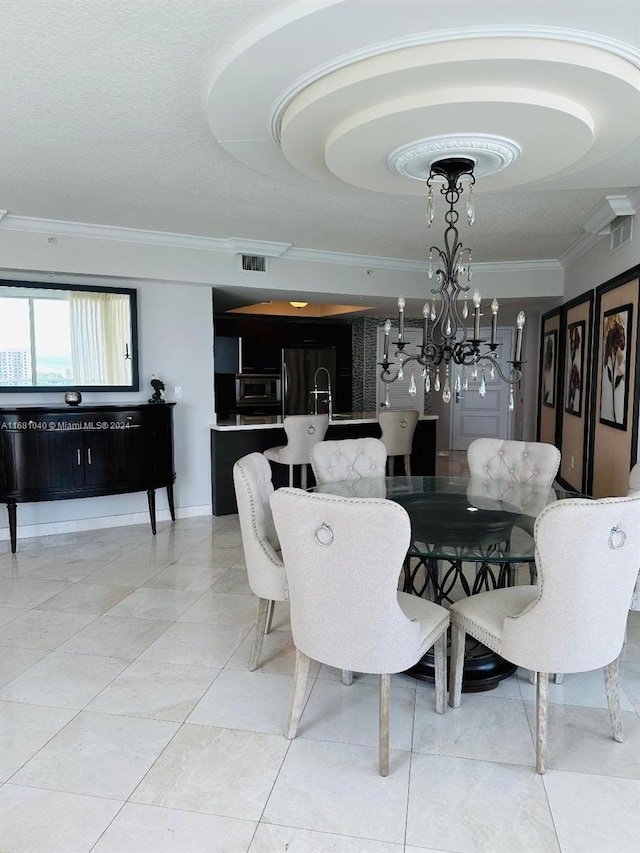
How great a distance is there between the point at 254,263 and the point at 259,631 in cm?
372

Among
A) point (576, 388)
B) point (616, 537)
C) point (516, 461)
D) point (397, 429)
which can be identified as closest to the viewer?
point (616, 537)

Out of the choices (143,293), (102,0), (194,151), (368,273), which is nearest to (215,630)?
(194,151)

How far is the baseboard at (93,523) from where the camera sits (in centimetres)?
499

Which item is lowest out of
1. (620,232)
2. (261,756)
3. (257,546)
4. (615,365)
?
(261,756)

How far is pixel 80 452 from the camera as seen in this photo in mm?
4648

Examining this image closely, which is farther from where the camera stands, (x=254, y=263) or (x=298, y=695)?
(x=254, y=263)

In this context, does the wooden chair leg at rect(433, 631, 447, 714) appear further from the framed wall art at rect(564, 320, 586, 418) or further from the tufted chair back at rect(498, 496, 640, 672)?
the framed wall art at rect(564, 320, 586, 418)

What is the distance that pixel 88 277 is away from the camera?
16.6ft

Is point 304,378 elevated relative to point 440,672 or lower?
elevated

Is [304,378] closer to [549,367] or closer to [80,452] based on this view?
[549,367]

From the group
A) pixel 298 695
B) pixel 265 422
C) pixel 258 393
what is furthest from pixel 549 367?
pixel 298 695

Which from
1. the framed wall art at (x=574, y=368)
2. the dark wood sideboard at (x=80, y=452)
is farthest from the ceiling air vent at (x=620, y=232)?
the dark wood sideboard at (x=80, y=452)

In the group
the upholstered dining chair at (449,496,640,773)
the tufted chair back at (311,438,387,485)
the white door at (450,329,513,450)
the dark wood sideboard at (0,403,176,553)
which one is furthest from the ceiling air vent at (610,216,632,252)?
the white door at (450,329,513,450)

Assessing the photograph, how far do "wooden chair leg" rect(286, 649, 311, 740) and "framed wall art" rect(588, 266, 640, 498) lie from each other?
2948 millimetres
